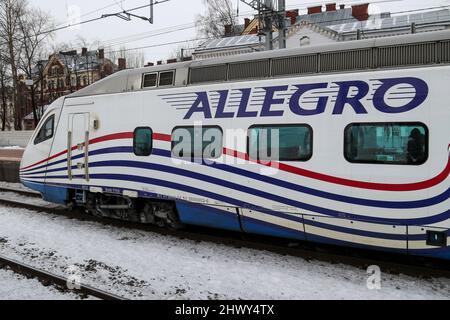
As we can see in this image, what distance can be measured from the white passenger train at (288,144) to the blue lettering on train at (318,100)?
18 millimetres

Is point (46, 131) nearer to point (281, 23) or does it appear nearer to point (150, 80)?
point (150, 80)

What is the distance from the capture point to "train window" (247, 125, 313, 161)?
22.1ft

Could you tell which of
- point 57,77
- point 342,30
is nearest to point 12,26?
point 57,77

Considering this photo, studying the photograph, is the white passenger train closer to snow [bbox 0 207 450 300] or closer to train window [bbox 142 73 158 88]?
train window [bbox 142 73 158 88]

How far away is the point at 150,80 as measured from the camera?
344 inches

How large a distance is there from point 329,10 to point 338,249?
51.6 metres

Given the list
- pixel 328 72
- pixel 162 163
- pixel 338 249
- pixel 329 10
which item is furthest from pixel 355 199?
pixel 329 10

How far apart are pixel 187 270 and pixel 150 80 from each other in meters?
4.22

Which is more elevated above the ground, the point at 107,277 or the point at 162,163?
the point at 162,163

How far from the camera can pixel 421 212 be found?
5836 mm

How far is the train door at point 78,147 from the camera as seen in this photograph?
9.54 m
